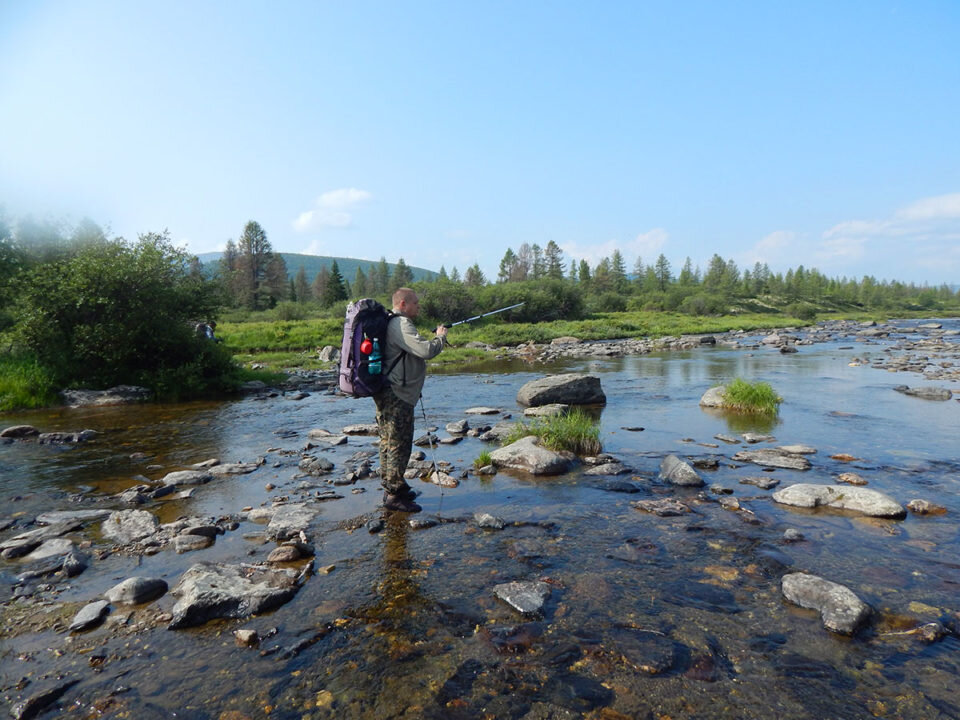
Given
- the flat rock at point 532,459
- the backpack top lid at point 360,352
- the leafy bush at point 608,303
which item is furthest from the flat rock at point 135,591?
the leafy bush at point 608,303

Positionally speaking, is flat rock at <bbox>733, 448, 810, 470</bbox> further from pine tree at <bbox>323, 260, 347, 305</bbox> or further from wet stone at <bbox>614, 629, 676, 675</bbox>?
pine tree at <bbox>323, 260, 347, 305</bbox>

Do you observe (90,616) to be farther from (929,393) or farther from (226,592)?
(929,393)

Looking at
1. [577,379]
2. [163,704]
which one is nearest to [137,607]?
[163,704]

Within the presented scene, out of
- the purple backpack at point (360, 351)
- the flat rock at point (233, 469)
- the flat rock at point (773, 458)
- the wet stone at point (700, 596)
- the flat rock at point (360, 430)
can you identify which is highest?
the purple backpack at point (360, 351)

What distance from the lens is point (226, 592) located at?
4.95 m

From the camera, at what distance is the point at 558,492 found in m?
8.18

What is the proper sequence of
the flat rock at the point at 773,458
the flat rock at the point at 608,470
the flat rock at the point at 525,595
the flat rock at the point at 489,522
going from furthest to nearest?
the flat rock at the point at 773,458
the flat rock at the point at 608,470
the flat rock at the point at 489,522
the flat rock at the point at 525,595

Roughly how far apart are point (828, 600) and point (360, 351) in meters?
5.60

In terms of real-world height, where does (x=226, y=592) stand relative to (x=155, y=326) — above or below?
below

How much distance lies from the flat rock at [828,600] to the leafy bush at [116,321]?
1877cm

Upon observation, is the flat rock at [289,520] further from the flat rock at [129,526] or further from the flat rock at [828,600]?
the flat rock at [828,600]

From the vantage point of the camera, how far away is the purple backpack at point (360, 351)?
6.91 m

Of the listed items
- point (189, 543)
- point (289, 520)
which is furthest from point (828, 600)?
point (189, 543)

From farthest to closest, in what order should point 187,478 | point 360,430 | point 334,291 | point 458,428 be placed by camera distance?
point 334,291
point 360,430
point 458,428
point 187,478
